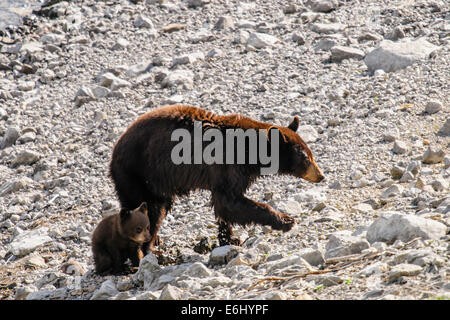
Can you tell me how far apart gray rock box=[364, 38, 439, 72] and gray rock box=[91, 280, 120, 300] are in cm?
612

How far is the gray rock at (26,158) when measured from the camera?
9.80 metres

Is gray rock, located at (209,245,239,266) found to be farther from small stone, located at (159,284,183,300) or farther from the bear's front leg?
small stone, located at (159,284,183,300)

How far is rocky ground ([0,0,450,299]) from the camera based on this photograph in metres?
5.73

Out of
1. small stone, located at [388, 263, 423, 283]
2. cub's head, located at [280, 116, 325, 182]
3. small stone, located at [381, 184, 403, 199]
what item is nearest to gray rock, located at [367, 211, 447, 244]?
small stone, located at [388, 263, 423, 283]

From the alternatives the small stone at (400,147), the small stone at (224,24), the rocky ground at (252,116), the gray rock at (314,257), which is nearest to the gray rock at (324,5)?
the rocky ground at (252,116)

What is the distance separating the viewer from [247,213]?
7.05 meters

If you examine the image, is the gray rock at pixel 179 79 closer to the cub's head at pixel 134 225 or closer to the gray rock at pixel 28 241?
the gray rock at pixel 28 241

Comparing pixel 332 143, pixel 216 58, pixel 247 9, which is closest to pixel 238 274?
pixel 332 143

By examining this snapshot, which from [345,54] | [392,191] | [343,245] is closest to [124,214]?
[343,245]

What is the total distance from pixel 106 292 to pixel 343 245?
220cm

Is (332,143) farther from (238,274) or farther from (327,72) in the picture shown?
(238,274)

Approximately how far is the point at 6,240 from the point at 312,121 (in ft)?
14.5

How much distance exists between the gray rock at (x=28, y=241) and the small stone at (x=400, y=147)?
4402mm

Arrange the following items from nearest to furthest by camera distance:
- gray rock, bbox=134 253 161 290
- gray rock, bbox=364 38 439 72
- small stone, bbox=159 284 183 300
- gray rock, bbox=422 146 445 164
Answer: small stone, bbox=159 284 183 300, gray rock, bbox=134 253 161 290, gray rock, bbox=422 146 445 164, gray rock, bbox=364 38 439 72
